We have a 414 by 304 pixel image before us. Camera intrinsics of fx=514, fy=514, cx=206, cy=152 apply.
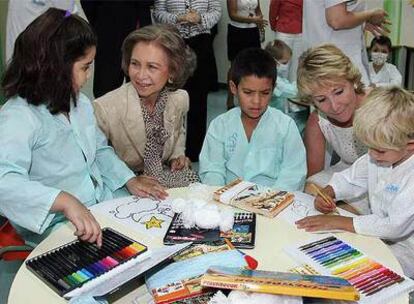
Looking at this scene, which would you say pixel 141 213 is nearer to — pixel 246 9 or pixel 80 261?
pixel 80 261

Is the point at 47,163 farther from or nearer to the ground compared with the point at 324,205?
farther from the ground

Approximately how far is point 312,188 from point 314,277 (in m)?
0.84

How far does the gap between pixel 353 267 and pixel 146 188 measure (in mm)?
670

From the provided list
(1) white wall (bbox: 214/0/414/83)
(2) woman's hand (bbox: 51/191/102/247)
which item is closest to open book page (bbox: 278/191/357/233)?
(2) woman's hand (bbox: 51/191/102/247)

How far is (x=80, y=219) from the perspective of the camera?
46.4 inches

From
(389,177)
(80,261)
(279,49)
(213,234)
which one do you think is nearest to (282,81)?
(279,49)

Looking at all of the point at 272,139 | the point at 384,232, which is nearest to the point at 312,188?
the point at 272,139

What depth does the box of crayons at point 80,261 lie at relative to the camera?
3.28 ft

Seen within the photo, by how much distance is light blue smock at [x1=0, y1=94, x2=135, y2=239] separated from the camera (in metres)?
1.26

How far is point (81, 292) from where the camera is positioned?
0.96 m

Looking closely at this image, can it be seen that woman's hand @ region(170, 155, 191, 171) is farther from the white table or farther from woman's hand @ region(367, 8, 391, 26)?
woman's hand @ region(367, 8, 391, 26)

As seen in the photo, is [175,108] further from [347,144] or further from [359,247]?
[359,247]

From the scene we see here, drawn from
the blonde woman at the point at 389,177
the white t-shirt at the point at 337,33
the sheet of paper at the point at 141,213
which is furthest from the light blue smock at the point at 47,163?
the white t-shirt at the point at 337,33

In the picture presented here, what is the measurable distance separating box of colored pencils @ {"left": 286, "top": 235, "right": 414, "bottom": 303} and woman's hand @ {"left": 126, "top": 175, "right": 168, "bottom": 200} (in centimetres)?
47
